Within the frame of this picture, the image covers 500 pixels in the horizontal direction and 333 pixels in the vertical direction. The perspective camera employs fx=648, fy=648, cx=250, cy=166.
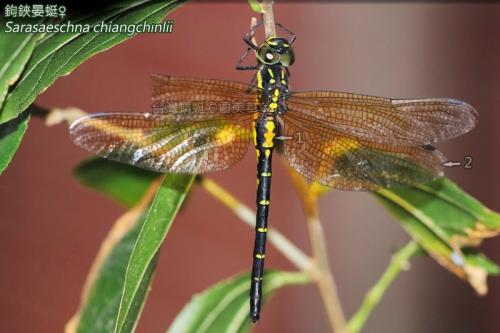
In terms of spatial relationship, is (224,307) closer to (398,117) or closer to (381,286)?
(381,286)

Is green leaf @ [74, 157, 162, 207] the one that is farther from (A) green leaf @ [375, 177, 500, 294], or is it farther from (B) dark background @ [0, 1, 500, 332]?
(B) dark background @ [0, 1, 500, 332]

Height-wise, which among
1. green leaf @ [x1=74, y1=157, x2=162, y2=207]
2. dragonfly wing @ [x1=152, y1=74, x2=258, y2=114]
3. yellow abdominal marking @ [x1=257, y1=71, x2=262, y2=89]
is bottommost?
green leaf @ [x1=74, y1=157, x2=162, y2=207]

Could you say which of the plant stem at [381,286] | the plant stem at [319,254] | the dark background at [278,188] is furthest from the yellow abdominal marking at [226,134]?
the dark background at [278,188]

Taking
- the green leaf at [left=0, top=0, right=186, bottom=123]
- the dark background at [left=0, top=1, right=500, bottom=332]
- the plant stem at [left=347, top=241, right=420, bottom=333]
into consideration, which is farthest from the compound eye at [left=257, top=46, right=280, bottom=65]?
the dark background at [left=0, top=1, right=500, bottom=332]

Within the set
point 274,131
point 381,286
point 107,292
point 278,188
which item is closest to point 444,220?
point 381,286

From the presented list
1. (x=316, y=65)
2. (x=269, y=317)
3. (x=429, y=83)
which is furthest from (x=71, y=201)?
(x=429, y=83)

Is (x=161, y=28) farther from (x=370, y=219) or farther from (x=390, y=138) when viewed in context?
(x=370, y=219)
